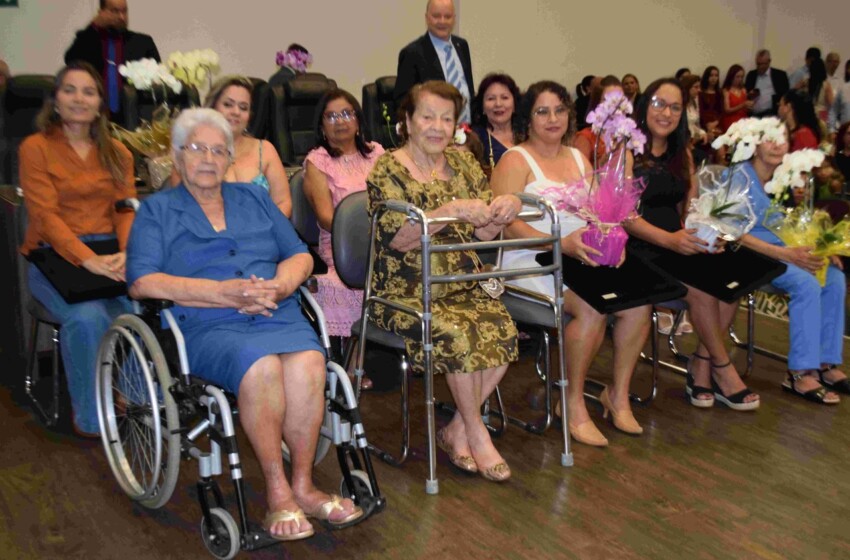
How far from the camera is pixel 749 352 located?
397 cm

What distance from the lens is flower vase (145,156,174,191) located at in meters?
3.48

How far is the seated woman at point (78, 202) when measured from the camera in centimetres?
322

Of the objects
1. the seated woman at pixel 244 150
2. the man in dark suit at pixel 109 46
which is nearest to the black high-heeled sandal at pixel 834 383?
the seated woman at pixel 244 150

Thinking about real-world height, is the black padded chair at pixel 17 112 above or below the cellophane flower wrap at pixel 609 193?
above

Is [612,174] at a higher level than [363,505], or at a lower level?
higher

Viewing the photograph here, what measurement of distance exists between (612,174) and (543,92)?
1.69 feet

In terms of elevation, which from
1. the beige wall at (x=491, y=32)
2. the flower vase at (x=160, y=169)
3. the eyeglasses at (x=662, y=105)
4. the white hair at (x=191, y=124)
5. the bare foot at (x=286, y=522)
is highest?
the beige wall at (x=491, y=32)

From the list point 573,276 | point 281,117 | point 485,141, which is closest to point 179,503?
point 573,276

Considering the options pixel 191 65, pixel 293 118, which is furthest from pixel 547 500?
pixel 293 118

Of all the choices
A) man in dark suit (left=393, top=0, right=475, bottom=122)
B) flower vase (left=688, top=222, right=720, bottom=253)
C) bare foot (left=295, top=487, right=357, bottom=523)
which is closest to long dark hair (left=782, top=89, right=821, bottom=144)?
flower vase (left=688, top=222, right=720, bottom=253)

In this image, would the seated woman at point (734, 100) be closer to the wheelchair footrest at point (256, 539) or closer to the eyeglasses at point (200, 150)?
the eyeglasses at point (200, 150)

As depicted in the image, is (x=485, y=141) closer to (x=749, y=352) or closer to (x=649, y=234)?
(x=649, y=234)

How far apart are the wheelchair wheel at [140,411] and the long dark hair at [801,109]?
11.9ft

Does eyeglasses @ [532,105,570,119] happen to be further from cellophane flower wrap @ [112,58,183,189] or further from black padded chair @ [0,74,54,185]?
black padded chair @ [0,74,54,185]
